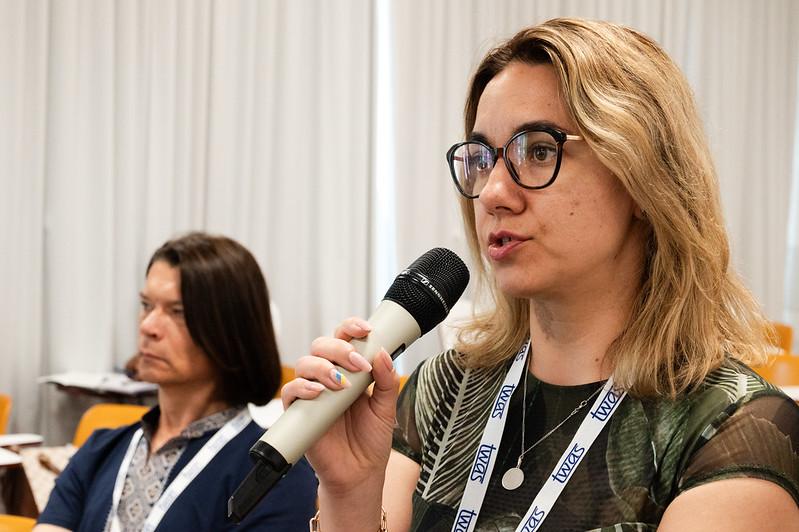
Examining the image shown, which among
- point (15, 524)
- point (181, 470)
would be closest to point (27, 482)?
point (15, 524)

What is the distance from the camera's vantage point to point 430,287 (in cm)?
125

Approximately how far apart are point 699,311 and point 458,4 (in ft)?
17.5

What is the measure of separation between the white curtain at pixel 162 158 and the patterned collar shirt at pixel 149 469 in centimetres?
318

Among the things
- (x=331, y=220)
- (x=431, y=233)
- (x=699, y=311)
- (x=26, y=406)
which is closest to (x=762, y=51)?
(x=431, y=233)

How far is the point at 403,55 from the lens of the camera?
6.14 metres

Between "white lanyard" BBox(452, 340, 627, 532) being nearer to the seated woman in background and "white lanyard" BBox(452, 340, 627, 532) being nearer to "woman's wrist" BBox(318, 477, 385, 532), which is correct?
"woman's wrist" BBox(318, 477, 385, 532)

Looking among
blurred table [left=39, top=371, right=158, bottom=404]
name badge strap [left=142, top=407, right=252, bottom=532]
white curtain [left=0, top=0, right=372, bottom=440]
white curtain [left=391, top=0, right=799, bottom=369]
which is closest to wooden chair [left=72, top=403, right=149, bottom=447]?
name badge strap [left=142, top=407, right=252, bottom=532]

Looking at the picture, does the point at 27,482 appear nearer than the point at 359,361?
No

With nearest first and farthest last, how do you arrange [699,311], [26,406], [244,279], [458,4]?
[699,311] < [244,279] < [26,406] < [458,4]

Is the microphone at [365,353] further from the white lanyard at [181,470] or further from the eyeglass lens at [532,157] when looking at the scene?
the white lanyard at [181,470]

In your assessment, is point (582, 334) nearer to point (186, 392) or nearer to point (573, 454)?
point (573, 454)

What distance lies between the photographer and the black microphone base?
1044mm

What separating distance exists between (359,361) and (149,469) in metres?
1.48

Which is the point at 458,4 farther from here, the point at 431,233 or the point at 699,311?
the point at 699,311
